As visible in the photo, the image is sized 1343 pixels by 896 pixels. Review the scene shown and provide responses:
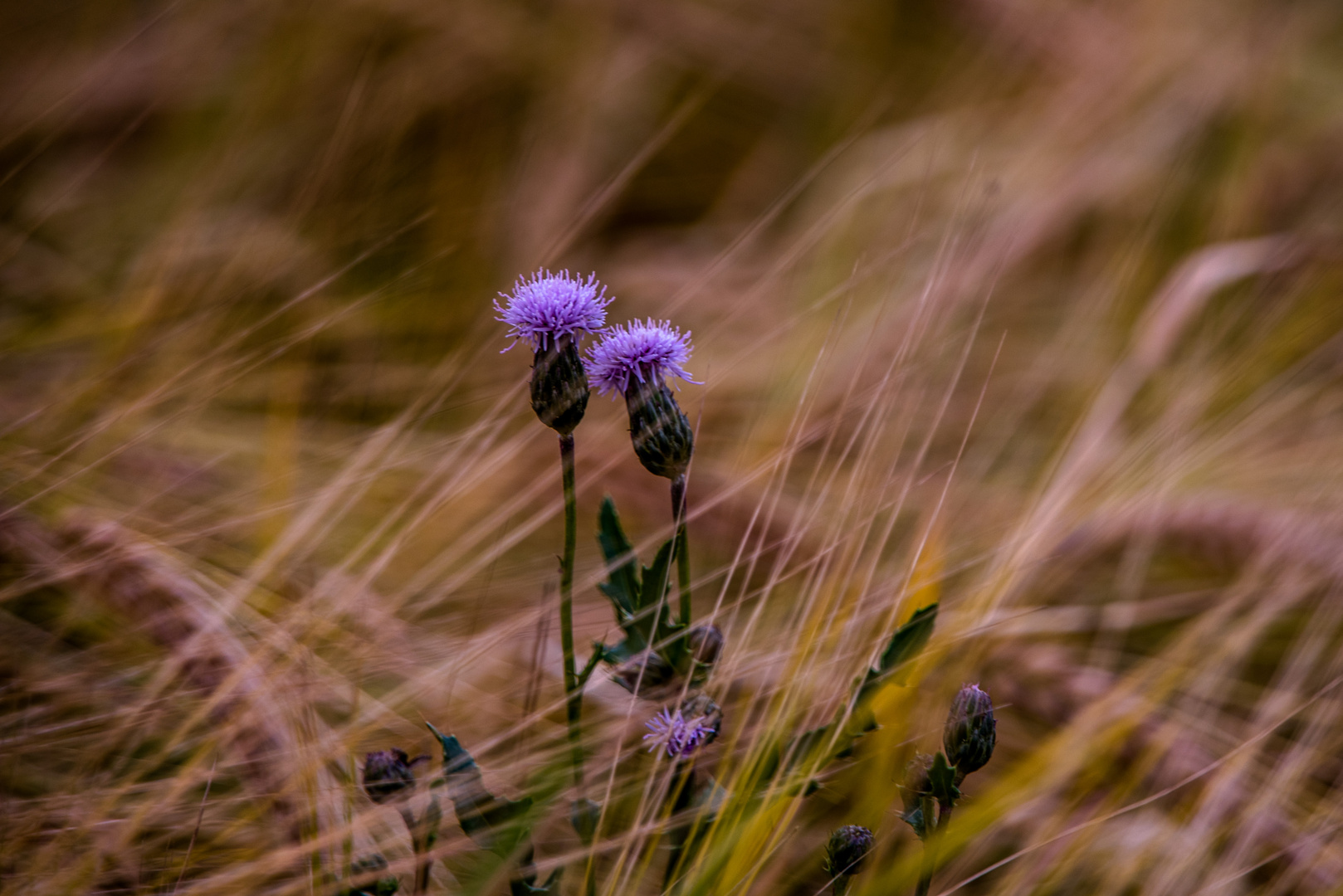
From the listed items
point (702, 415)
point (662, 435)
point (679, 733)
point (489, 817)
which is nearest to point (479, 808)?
point (489, 817)

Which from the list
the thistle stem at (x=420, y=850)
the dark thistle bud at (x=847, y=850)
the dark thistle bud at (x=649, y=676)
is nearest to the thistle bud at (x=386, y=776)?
the thistle stem at (x=420, y=850)

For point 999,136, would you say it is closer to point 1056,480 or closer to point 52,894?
point 1056,480

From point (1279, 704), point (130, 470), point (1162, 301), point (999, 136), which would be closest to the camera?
point (1279, 704)

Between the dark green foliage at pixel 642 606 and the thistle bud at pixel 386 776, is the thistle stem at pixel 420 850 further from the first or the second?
the dark green foliage at pixel 642 606

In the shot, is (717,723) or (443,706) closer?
(717,723)

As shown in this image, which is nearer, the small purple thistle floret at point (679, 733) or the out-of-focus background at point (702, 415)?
the small purple thistle floret at point (679, 733)

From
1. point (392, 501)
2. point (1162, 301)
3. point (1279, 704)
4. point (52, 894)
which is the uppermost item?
point (392, 501)

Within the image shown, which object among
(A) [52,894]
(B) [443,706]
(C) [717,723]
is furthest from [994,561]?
(A) [52,894]
